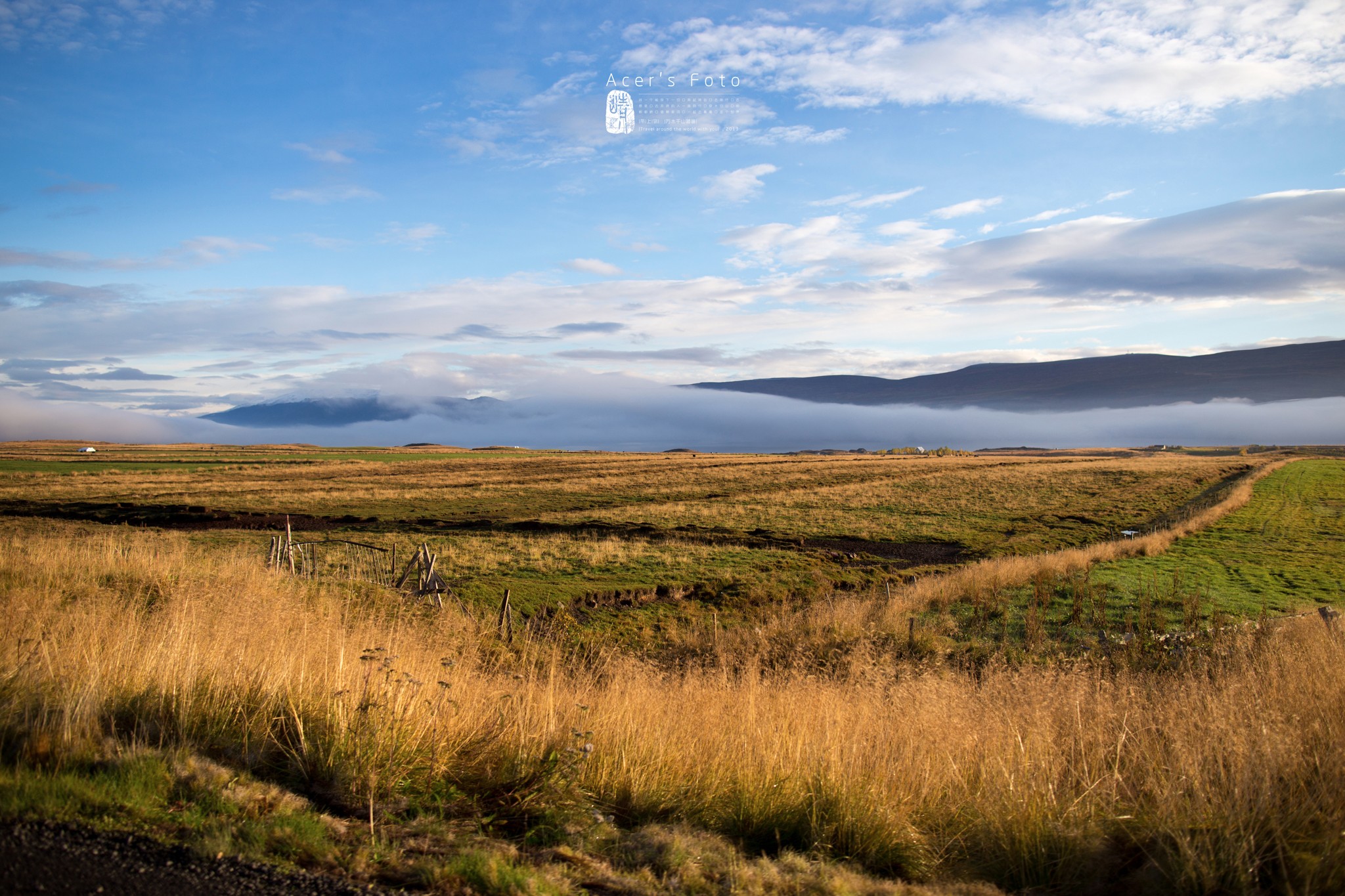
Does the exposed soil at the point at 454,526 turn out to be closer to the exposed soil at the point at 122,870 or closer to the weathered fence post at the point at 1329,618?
the weathered fence post at the point at 1329,618

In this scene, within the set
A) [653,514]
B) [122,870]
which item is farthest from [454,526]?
[122,870]

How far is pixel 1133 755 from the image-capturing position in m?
5.74

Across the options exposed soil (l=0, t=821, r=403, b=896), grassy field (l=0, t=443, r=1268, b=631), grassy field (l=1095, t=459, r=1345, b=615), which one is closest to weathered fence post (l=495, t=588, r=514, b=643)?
grassy field (l=0, t=443, r=1268, b=631)

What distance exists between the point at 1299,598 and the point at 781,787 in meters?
20.4

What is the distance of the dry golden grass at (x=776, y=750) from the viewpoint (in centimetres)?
461

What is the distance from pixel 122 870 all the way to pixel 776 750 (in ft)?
13.4

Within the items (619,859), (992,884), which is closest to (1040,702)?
(992,884)

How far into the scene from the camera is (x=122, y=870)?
11.6ft

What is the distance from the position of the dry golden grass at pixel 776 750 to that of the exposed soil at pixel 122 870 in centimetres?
75

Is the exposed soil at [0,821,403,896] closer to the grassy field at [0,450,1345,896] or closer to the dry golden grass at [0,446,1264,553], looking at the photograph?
the grassy field at [0,450,1345,896]

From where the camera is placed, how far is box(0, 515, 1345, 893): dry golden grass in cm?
461

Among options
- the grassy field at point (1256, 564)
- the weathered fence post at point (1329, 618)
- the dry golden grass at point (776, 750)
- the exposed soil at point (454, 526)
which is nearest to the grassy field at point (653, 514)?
the exposed soil at point (454, 526)

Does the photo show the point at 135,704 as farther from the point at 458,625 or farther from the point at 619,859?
the point at 458,625

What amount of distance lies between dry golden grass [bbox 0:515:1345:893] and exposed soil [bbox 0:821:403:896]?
0.75 m
